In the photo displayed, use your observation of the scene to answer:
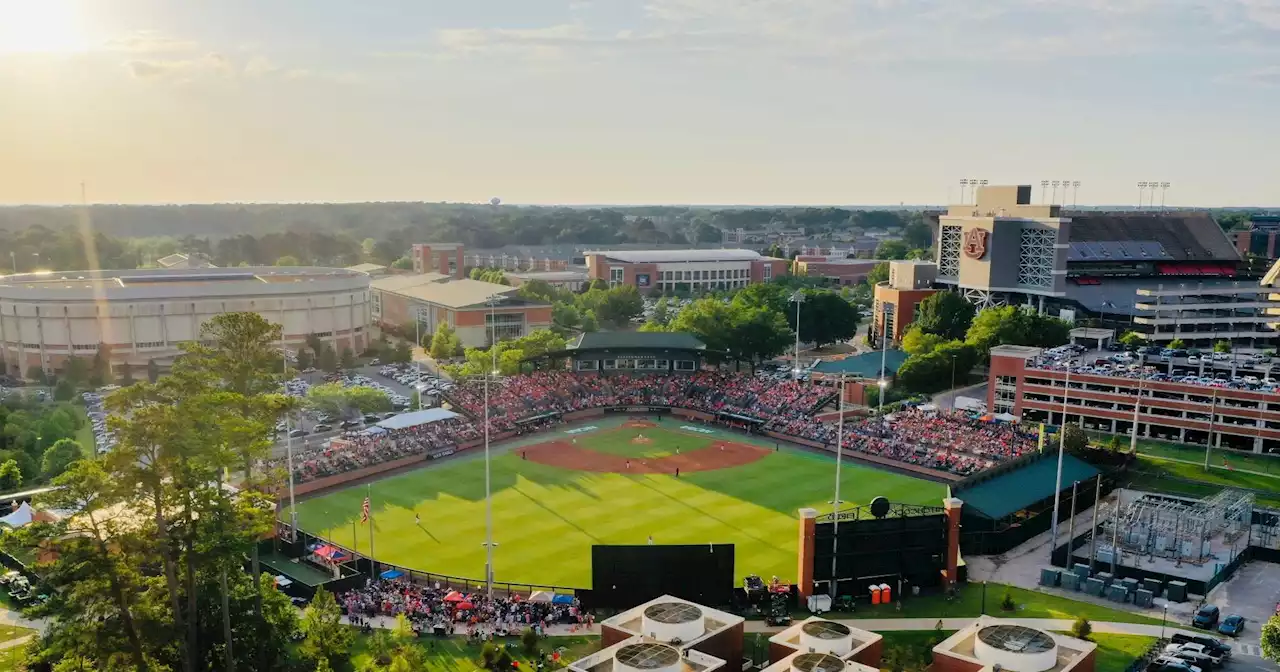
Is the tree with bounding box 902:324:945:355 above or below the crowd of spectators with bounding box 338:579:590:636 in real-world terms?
above

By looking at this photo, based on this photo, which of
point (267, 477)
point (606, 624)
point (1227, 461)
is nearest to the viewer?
point (606, 624)

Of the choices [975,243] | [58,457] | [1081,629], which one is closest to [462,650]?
[1081,629]

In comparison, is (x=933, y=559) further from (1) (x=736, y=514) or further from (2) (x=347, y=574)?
(2) (x=347, y=574)

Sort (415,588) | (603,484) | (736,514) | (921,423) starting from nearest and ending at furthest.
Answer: (415,588), (736,514), (603,484), (921,423)

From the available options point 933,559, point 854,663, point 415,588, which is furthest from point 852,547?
point 415,588

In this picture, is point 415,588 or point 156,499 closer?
point 156,499

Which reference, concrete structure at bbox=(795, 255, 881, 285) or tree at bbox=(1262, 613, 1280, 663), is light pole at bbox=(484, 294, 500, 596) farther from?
concrete structure at bbox=(795, 255, 881, 285)

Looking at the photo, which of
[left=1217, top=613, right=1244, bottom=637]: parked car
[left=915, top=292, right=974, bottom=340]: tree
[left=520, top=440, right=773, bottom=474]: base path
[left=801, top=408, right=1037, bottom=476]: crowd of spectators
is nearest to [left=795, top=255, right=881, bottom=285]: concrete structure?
[left=915, top=292, right=974, bottom=340]: tree
